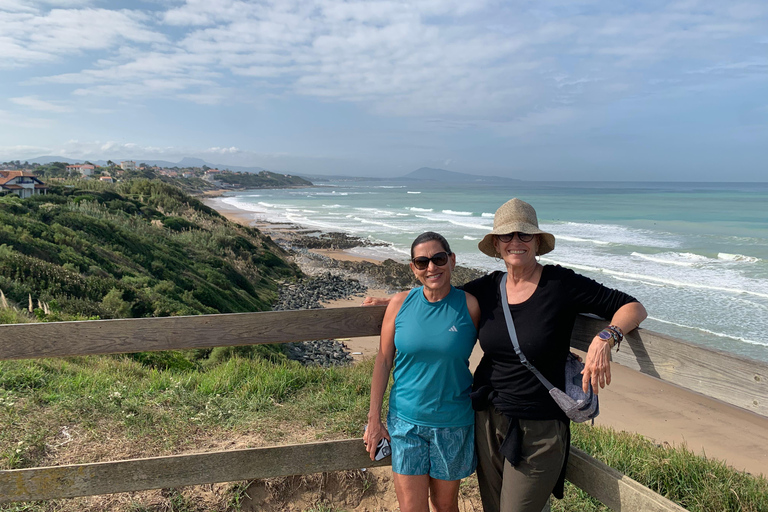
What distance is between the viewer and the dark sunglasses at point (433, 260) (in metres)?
2.51

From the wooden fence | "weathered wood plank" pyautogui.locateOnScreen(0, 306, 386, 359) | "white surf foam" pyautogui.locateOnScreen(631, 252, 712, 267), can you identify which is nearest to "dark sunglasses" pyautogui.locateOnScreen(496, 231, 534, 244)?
the wooden fence

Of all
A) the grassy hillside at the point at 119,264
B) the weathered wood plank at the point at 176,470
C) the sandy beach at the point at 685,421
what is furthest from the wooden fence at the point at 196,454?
the sandy beach at the point at 685,421

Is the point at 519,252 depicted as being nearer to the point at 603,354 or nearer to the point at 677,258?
the point at 603,354

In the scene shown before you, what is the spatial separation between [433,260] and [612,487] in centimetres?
127

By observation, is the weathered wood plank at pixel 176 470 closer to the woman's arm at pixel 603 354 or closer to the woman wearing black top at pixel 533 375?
the woman wearing black top at pixel 533 375

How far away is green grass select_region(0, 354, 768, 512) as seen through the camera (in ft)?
10.6

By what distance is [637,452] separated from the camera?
387 cm

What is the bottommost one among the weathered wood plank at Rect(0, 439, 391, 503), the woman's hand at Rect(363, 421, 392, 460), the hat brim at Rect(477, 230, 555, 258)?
the weathered wood plank at Rect(0, 439, 391, 503)

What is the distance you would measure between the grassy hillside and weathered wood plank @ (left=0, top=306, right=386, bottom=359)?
210 inches

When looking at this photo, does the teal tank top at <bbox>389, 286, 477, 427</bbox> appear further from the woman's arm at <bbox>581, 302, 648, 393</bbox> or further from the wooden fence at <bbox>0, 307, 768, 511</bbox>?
the woman's arm at <bbox>581, 302, 648, 393</bbox>

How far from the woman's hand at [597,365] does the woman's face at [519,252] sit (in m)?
0.49

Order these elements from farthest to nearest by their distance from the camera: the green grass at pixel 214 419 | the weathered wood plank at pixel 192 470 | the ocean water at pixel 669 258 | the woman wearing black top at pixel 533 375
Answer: the ocean water at pixel 669 258
the green grass at pixel 214 419
the weathered wood plank at pixel 192 470
the woman wearing black top at pixel 533 375

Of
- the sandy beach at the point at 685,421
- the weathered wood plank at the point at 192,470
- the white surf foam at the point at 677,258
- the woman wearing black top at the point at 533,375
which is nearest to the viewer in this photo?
the woman wearing black top at the point at 533,375

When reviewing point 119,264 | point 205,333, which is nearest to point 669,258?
point 119,264
